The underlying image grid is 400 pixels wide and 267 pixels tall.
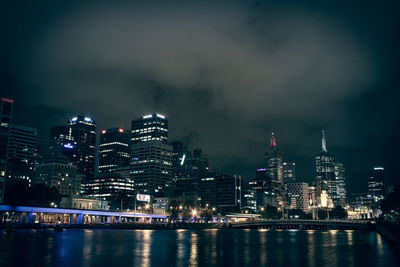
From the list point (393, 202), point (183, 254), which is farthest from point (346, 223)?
→ point (183, 254)

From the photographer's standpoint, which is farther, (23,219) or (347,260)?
(23,219)

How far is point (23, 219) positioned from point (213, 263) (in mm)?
164516

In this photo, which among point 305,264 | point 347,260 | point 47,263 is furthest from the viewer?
point 347,260

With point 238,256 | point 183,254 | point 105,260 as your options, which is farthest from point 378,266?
point 105,260

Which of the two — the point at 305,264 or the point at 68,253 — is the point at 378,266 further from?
the point at 68,253

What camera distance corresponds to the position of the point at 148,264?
57312 millimetres

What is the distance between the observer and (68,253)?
69.1m

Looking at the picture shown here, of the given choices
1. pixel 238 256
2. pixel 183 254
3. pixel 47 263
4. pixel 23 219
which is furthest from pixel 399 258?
pixel 23 219

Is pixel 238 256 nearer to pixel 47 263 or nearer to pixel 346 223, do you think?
pixel 47 263

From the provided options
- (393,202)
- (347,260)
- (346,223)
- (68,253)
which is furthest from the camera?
(346,223)

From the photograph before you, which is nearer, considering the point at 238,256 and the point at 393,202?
the point at 238,256

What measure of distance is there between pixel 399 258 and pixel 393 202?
11741 cm

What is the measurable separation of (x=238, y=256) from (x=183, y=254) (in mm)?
10081

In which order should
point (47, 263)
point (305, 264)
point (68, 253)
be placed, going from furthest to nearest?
point (68, 253)
point (305, 264)
point (47, 263)
